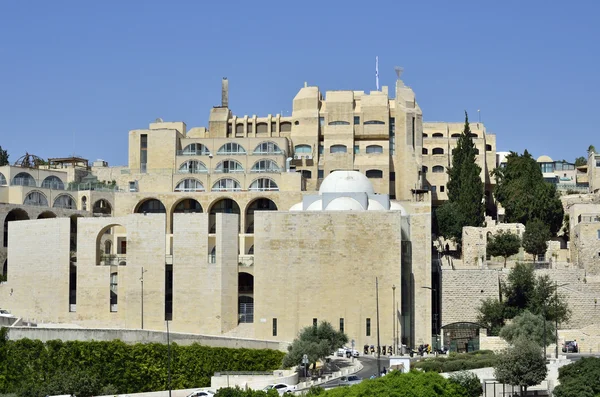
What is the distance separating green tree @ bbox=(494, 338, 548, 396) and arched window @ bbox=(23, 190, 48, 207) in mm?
37534

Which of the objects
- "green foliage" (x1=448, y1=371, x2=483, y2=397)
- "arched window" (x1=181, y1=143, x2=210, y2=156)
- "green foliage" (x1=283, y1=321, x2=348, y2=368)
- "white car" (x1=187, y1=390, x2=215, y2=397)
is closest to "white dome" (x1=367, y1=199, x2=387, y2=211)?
"green foliage" (x1=283, y1=321, x2=348, y2=368)

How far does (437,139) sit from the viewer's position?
295 ft

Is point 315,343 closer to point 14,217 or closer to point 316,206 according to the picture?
point 316,206

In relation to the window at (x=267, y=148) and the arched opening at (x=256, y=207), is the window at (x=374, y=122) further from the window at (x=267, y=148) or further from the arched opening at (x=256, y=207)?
the arched opening at (x=256, y=207)

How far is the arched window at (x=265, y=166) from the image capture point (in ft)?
259

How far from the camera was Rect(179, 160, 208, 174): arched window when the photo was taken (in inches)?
3147

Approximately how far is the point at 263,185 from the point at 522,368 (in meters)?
31.4

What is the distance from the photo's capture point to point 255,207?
76.9 m

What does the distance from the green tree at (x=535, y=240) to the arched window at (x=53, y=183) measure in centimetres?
2925

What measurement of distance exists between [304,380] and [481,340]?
12.4 metres

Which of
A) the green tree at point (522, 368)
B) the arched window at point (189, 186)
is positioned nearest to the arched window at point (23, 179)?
the arched window at point (189, 186)

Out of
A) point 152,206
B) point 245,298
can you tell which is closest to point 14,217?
point 152,206

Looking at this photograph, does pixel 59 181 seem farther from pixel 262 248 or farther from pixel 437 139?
pixel 437 139

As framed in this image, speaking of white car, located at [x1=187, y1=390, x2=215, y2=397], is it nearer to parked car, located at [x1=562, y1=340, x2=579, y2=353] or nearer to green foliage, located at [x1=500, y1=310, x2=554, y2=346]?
green foliage, located at [x1=500, y1=310, x2=554, y2=346]
